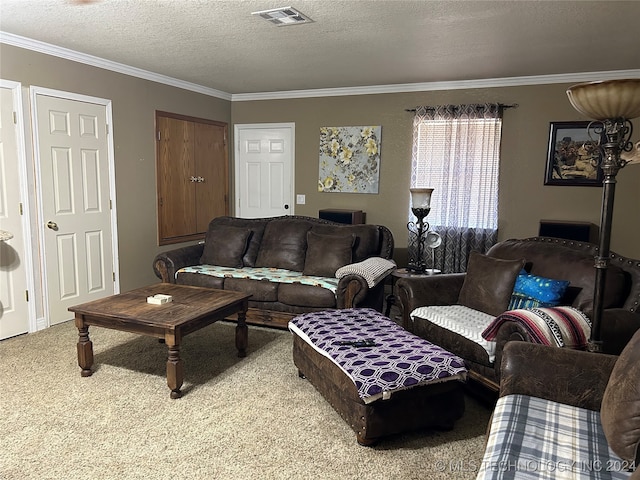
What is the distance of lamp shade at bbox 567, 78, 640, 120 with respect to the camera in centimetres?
196

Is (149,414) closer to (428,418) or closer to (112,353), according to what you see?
(112,353)

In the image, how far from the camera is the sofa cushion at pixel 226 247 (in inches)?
184

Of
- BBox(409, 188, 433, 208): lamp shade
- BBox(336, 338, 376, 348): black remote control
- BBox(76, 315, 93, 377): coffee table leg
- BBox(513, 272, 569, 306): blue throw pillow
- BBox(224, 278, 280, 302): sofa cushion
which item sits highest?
BBox(409, 188, 433, 208): lamp shade

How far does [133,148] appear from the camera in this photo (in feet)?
16.1

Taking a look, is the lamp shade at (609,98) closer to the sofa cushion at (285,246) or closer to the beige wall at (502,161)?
the sofa cushion at (285,246)

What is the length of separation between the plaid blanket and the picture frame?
12.2ft

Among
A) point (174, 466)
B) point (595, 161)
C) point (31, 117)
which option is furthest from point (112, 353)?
point (595, 161)

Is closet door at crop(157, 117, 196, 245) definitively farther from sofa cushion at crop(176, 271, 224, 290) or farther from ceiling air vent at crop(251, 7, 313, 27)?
ceiling air vent at crop(251, 7, 313, 27)

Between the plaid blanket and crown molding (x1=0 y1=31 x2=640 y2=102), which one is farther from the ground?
crown molding (x1=0 y1=31 x2=640 y2=102)

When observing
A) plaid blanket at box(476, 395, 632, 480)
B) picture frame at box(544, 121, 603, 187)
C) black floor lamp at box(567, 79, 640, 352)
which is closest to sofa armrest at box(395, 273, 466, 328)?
black floor lamp at box(567, 79, 640, 352)

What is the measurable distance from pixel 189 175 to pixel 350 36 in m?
2.87

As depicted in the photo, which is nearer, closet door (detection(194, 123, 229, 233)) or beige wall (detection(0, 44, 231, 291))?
beige wall (detection(0, 44, 231, 291))

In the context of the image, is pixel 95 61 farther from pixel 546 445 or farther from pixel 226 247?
pixel 546 445

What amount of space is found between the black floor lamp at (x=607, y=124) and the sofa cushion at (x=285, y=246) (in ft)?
9.07
